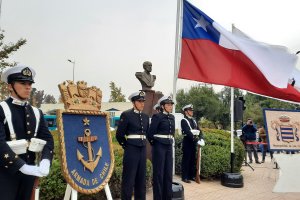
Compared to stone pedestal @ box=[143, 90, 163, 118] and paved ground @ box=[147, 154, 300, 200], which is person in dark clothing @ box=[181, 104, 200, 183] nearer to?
paved ground @ box=[147, 154, 300, 200]

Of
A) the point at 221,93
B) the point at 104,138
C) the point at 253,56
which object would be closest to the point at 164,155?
the point at 104,138

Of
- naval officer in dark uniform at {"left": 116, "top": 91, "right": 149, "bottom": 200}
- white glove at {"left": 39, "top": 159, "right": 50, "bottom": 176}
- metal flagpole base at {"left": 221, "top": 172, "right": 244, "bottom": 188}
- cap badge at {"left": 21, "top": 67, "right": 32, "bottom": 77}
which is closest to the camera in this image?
white glove at {"left": 39, "top": 159, "right": 50, "bottom": 176}

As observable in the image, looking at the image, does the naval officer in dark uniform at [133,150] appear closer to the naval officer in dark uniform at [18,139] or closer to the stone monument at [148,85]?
the naval officer in dark uniform at [18,139]

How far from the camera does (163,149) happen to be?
205 inches

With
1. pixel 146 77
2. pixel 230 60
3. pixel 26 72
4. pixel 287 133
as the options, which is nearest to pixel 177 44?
pixel 230 60

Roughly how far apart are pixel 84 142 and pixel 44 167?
108 centimetres

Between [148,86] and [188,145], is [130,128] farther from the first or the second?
[188,145]

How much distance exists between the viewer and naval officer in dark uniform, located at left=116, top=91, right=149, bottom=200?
180 inches

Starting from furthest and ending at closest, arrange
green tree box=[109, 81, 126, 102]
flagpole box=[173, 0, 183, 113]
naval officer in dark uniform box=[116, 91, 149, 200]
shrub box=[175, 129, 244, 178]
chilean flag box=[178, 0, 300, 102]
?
green tree box=[109, 81, 126, 102] < shrub box=[175, 129, 244, 178] < chilean flag box=[178, 0, 300, 102] < flagpole box=[173, 0, 183, 113] < naval officer in dark uniform box=[116, 91, 149, 200]

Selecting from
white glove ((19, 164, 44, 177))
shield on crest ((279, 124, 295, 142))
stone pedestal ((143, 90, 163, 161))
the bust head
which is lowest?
A: white glove ((19, 164, 44, 177))

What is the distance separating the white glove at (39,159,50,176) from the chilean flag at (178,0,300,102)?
331 centimetres

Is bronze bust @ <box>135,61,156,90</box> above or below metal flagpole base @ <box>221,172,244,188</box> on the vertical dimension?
above

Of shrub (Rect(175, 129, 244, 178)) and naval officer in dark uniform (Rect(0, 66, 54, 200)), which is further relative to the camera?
shrub (Rect(175, 129, 244, 178))

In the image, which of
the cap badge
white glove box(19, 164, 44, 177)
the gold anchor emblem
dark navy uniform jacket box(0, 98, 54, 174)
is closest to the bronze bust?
the gold anchor emblem
